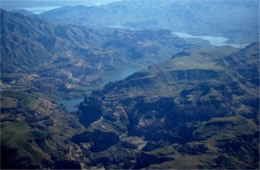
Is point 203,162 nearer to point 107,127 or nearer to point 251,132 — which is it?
point 251,132

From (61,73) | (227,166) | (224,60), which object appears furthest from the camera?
(61,73)

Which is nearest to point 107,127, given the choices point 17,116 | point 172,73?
point 17,116

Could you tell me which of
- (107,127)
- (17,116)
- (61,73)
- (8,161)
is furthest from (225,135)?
(61,73)

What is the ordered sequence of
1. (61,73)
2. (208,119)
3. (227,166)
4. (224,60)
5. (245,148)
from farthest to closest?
(61,73)
(224,60)
(208,119)
(245,148)
(227,166)

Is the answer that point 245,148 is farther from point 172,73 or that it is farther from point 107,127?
point 172,73

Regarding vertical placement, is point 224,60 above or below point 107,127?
above

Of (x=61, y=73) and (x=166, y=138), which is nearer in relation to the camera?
(x=166, y=138)
